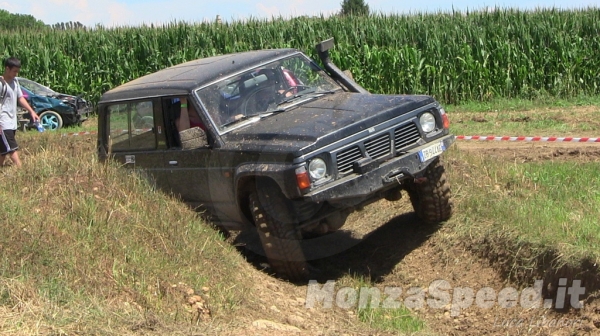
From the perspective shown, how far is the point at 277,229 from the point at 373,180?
930 mm

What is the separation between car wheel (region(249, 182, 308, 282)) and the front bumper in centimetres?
46

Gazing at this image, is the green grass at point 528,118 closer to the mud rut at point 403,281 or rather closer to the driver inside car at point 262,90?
the mud rut at point 403,281

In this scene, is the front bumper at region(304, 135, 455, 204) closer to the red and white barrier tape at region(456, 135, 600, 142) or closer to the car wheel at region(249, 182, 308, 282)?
the car wheel at region(249, 182, 308, 282)

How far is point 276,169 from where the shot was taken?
21.2ft

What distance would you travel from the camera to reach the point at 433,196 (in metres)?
7.53

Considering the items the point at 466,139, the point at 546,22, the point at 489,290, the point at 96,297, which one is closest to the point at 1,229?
the point at 96,297

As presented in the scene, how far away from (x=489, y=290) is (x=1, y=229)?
155 inches

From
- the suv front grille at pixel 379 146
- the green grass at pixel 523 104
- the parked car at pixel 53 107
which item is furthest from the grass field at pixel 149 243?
the parked car at pixel 53 107

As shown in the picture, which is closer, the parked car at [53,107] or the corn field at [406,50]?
the corn field at [406,50]

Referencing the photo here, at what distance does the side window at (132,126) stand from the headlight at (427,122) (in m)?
2.68

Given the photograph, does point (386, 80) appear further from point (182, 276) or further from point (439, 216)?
point (182, 276)

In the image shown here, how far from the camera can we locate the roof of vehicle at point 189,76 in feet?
25.0

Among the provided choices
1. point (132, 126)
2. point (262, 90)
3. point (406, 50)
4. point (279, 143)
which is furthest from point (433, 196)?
point (406, 50)

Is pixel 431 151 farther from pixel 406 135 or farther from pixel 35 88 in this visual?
pixel 35 88
